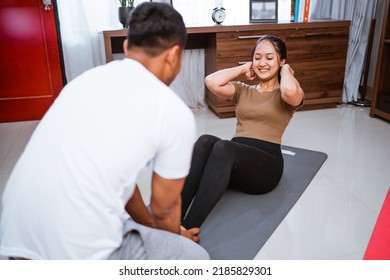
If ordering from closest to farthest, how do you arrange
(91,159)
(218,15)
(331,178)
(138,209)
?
1. (91,159)
2. (138,209)
3. (331,178)
4. (218,15)

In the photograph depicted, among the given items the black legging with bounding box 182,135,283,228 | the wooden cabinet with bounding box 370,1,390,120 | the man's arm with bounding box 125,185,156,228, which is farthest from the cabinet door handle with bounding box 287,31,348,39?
the man's arm with bounding box 125,185,156,228

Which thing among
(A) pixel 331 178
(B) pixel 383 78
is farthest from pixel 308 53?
(A) pixel 331 178

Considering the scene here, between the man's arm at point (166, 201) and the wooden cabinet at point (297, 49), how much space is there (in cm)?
212

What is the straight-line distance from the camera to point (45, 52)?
3148 millimetres

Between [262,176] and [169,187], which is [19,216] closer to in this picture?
[169,187]

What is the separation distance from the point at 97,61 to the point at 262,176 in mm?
2059

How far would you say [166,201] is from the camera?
97 centimetres

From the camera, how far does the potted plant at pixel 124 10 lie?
9.49 feet

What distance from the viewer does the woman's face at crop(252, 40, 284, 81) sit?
1790 millimetres

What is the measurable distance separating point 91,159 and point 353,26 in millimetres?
A: 3320

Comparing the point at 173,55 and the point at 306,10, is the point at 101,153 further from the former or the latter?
the point at 306,10

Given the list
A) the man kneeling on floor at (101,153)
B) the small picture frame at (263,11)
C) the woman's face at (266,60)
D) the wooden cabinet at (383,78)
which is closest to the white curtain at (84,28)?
the small picture frame at (263,11)

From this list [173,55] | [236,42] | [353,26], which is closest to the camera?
[173,55]

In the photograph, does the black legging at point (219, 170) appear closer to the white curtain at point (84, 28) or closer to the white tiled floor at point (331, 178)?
the white tiled floor at point (331, 178)
